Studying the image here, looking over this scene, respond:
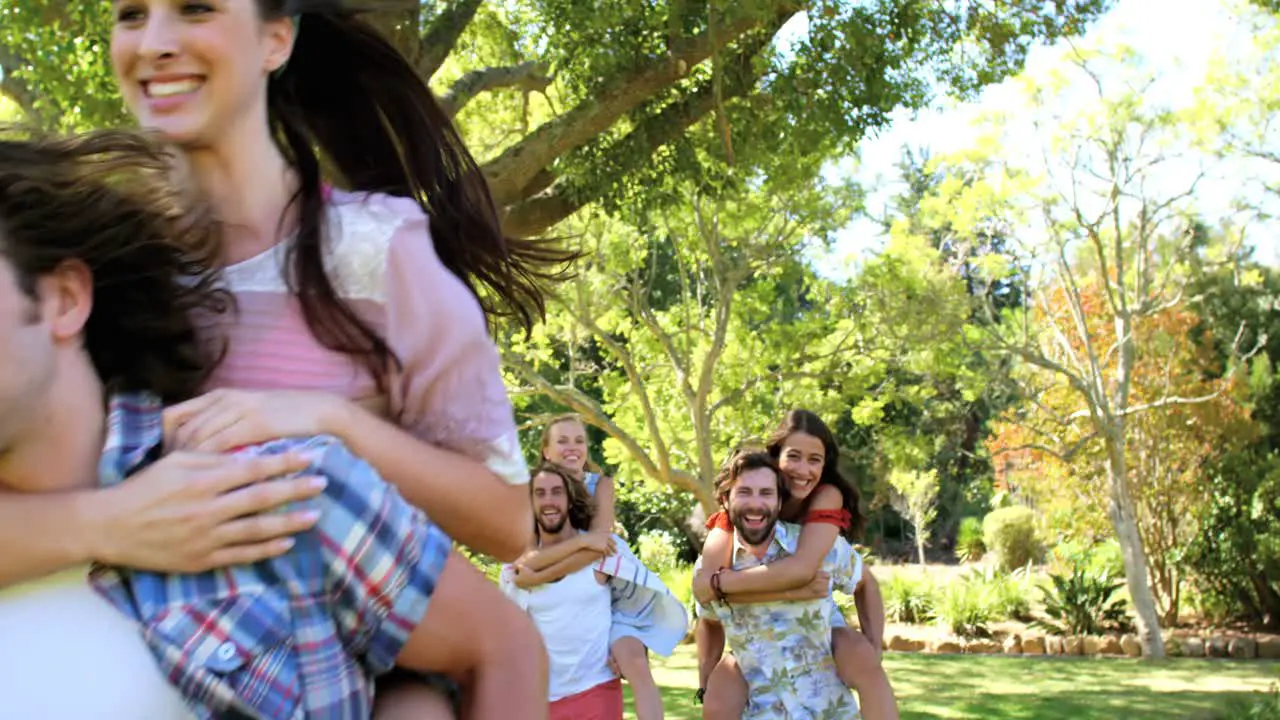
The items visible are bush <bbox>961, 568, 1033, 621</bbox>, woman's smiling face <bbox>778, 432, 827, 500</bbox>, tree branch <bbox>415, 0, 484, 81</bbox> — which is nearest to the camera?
woman's smiling face <bbox>778, 432, 827, 500</bbox>

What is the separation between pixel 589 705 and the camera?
6.14 m

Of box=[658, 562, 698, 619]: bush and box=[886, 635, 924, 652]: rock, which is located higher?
box=[658, 562, 698, 619]: bush

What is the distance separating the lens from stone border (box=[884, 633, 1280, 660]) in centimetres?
1852

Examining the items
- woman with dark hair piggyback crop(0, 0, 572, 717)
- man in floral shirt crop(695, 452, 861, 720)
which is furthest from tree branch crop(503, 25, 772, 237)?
woman with dark hair piggyback crop(0, 0, 572, 717)

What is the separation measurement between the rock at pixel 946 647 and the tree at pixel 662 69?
11525 mm

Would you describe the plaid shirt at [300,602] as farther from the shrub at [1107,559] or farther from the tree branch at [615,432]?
the shrub at [1107,559]

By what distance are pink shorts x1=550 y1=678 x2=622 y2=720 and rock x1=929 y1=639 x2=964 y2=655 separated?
1381cm

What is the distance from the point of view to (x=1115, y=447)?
782 inches

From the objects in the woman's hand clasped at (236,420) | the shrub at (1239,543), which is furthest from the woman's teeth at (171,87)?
the shrub at (1239,543)

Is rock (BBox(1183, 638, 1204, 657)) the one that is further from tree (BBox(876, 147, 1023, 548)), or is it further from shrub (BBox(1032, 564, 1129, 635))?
tree (BBox(876, 147, 1023, 548))

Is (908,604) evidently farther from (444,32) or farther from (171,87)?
(171,87)

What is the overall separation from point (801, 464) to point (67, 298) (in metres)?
4.85

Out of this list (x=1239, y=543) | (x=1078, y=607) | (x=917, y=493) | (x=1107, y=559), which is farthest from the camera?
(x=917, y=493)

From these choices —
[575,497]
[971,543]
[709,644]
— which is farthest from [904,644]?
[709,644]
